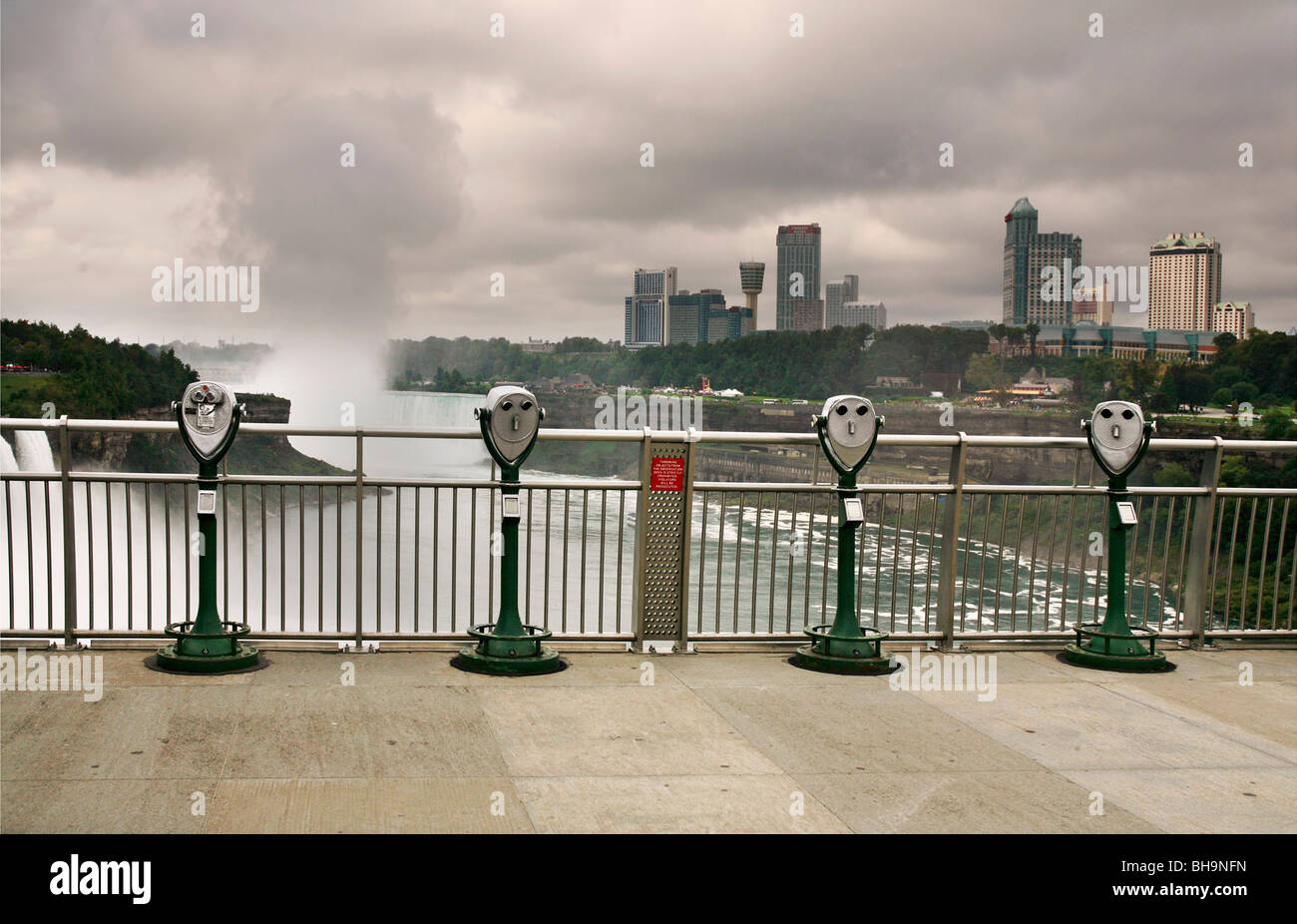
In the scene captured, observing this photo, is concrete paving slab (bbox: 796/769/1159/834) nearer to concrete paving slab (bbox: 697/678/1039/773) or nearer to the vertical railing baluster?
concrete paving slab (bbox: 697/678/1039/773)

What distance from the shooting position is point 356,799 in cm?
420

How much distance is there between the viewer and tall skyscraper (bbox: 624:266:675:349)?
10875 cm

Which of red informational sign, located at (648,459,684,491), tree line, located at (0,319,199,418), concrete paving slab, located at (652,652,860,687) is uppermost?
tree line, located at (0,319,199,418)

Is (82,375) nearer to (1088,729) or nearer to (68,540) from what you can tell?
(68,540)

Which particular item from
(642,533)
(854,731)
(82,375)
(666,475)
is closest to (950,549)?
(666,475)

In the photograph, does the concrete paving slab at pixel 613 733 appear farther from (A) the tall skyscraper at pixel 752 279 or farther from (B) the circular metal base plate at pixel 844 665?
(A) the tall skyscraper at pixel 752 279

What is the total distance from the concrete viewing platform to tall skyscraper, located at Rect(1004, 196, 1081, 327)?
132 m

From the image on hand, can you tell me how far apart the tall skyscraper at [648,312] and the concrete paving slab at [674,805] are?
307 feet

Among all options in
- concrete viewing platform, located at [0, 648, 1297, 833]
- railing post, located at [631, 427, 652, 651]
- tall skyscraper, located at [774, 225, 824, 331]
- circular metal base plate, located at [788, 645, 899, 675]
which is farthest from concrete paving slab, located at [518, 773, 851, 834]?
tall skyscraper, located at [774, 225, 824, 331]

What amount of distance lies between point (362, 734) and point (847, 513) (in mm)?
3221

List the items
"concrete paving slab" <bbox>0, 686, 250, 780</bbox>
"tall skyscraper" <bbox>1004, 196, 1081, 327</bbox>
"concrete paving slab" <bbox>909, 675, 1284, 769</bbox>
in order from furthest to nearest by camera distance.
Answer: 1. "tall skyscraper" <bbox>1004, 196, 1081, 327</bbox>
2. "concrete paving slab" <bbox>909, 675, 1284, 769</bbox>
3. "concrete paving slab" <bbox>0, 686, 250, 780</bbox>

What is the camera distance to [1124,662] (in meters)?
7.05

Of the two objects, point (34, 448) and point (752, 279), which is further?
point (752, 279)
